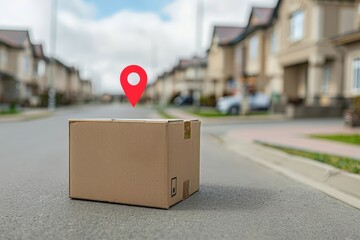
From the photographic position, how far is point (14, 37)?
48.2m

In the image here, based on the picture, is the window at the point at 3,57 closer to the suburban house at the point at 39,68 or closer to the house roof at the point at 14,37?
the house roof at the point at 14,37

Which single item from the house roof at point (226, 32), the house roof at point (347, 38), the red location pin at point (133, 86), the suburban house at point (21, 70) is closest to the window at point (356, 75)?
the house roof at point (347, 38)

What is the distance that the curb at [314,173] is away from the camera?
604cm

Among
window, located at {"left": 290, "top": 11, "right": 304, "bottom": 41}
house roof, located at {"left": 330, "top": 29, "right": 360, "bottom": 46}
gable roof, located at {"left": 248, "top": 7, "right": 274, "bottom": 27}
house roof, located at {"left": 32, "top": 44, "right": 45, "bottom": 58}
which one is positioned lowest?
house roof, located at {"left": 330, "top": 29, "right": 360, "bottom": 46}

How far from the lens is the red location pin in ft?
17.8

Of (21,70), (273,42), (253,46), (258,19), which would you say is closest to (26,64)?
(21,70)

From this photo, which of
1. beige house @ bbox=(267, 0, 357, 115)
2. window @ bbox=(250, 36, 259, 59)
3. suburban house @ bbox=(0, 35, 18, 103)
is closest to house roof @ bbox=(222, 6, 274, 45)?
window @ bbox=(250, 36, 259, 59)

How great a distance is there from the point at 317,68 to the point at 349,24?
11.7 feet

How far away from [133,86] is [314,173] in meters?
3.73

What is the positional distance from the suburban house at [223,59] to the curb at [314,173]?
35193mm

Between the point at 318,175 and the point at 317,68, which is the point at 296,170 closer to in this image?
the point at 318,175

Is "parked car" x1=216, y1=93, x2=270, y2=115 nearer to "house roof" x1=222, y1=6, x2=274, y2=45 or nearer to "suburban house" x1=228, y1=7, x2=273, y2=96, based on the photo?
"suburban house" x1=228, y1=7, x2=273, y2=96

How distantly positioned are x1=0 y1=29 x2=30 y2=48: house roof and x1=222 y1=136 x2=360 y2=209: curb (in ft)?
140

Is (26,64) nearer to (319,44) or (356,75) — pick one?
(319,44)
